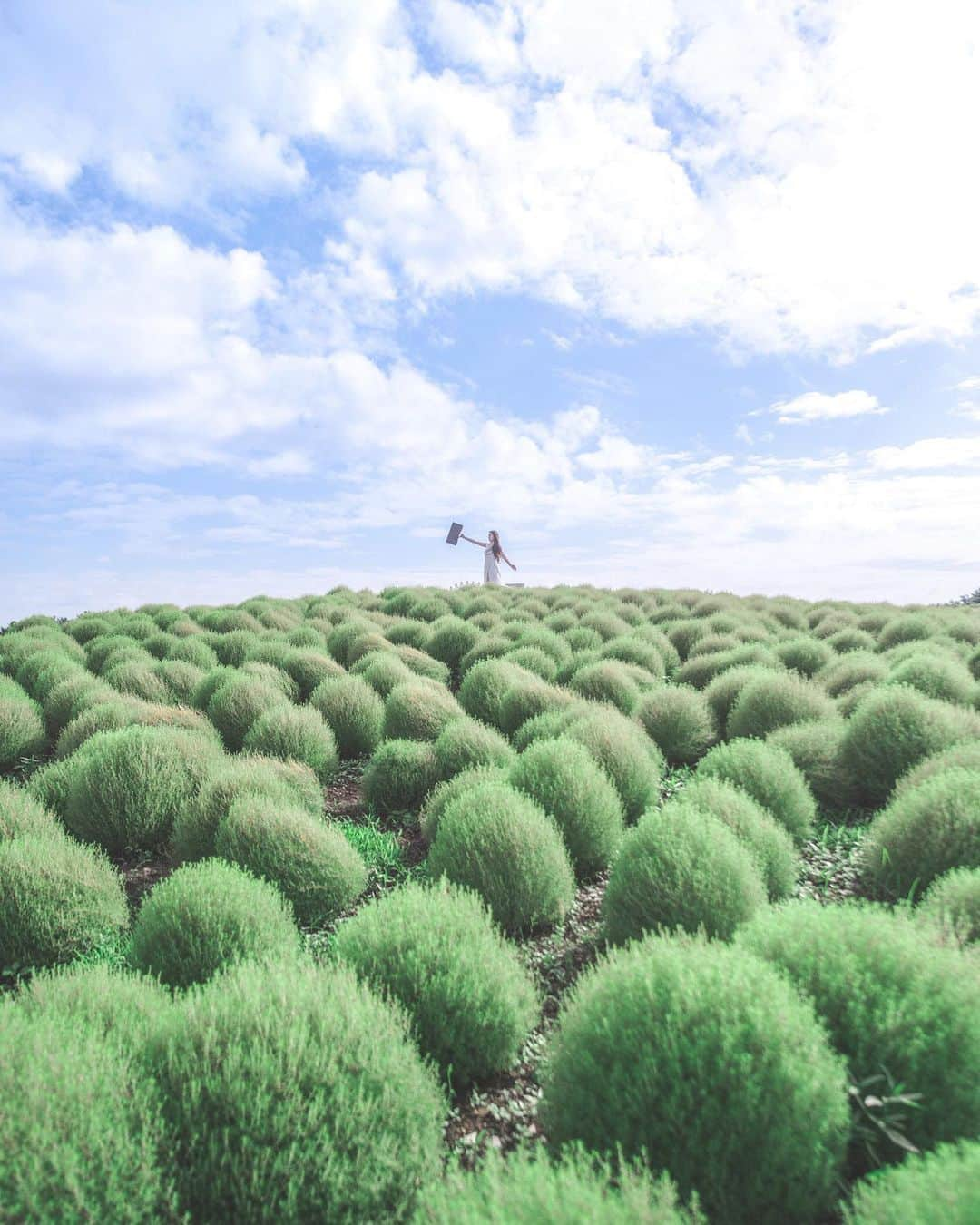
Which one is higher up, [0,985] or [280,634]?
[280,634]

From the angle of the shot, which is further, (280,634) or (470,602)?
(470,602)

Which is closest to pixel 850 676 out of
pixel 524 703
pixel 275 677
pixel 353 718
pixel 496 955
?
pixel 524 703

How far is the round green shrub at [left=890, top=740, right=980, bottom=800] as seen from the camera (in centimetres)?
545

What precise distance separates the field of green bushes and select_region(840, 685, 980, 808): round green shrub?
2 centimetres

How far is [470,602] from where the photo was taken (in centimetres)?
1566

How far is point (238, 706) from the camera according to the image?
8.09 meters

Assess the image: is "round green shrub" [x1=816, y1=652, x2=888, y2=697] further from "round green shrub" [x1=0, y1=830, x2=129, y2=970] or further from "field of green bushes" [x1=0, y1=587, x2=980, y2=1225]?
"round green shrub" [x1=0, y1=830, x2=129, y2=970]

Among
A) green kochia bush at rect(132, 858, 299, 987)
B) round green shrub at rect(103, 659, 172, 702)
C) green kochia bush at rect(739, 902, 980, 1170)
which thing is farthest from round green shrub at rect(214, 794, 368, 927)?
round green shrub at rect(103, 659, 172, 702)

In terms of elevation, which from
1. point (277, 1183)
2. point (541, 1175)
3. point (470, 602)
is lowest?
point (277, 1183)

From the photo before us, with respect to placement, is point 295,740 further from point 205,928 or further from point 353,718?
point 205,928

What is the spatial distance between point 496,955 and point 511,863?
99 cm

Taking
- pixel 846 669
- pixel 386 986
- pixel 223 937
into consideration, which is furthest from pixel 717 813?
pixel 846 669

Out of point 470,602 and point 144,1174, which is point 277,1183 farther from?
point 470,602

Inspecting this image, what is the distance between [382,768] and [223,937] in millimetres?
2907
